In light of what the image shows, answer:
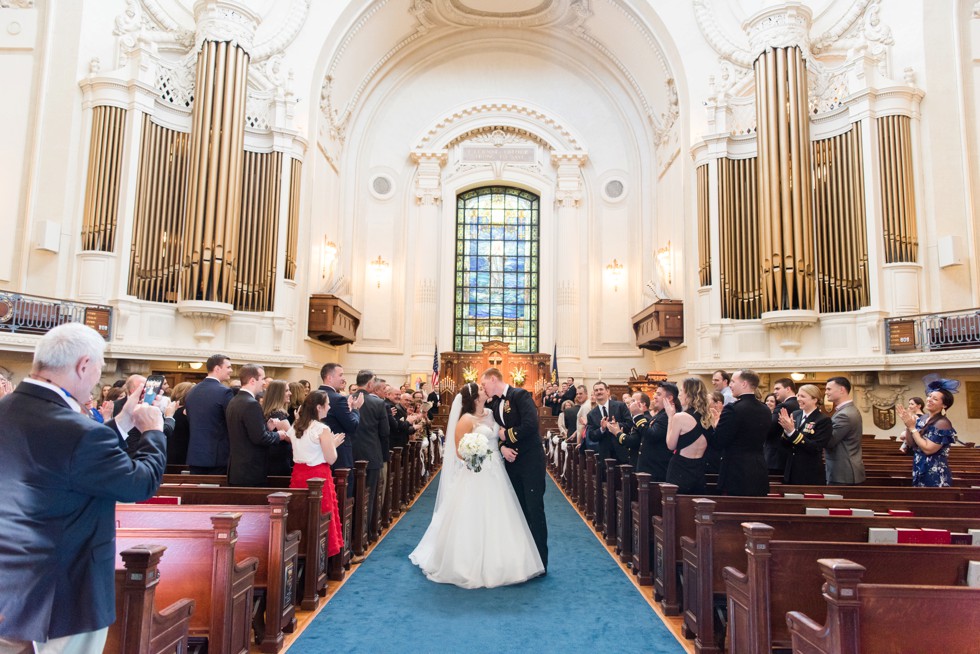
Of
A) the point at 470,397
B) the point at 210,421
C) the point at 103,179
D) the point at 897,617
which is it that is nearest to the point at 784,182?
the point at 470,397

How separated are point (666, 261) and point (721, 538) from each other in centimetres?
1269

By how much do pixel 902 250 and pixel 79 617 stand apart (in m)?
12.6

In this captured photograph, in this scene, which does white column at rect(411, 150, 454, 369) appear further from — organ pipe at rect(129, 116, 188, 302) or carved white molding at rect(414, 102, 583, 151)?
organ pipe at rect(129, 116, 188, 302)

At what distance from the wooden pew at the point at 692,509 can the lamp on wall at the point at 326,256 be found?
11.9 m

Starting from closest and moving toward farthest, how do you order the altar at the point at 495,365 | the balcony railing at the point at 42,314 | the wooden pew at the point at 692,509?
the wooden pew at the point at 692,509 → the balcony railing at the point at 42,314 → the altar at the point at 495,365

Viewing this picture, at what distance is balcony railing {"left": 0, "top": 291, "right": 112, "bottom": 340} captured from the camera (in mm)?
9258

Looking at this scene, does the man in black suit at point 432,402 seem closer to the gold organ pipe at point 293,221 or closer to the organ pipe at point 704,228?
the gold organ pipe at point 293,221

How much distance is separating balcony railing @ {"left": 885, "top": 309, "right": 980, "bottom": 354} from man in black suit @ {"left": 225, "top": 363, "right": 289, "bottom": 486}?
986 centimetres

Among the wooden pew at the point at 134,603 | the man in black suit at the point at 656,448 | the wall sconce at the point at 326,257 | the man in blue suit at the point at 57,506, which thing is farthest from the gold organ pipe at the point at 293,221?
the man in blue suit at the point at 57,506

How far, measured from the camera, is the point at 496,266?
62.4 ft

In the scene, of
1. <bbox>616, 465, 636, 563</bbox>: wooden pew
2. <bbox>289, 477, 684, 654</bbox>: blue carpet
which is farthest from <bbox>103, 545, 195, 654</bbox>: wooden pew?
<bbox>616, 465, 636, 563</bbox>: wooden pew

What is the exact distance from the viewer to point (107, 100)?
36.9 feet

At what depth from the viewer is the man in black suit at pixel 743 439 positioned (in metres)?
4.32

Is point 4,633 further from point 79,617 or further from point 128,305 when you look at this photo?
point 128,305
